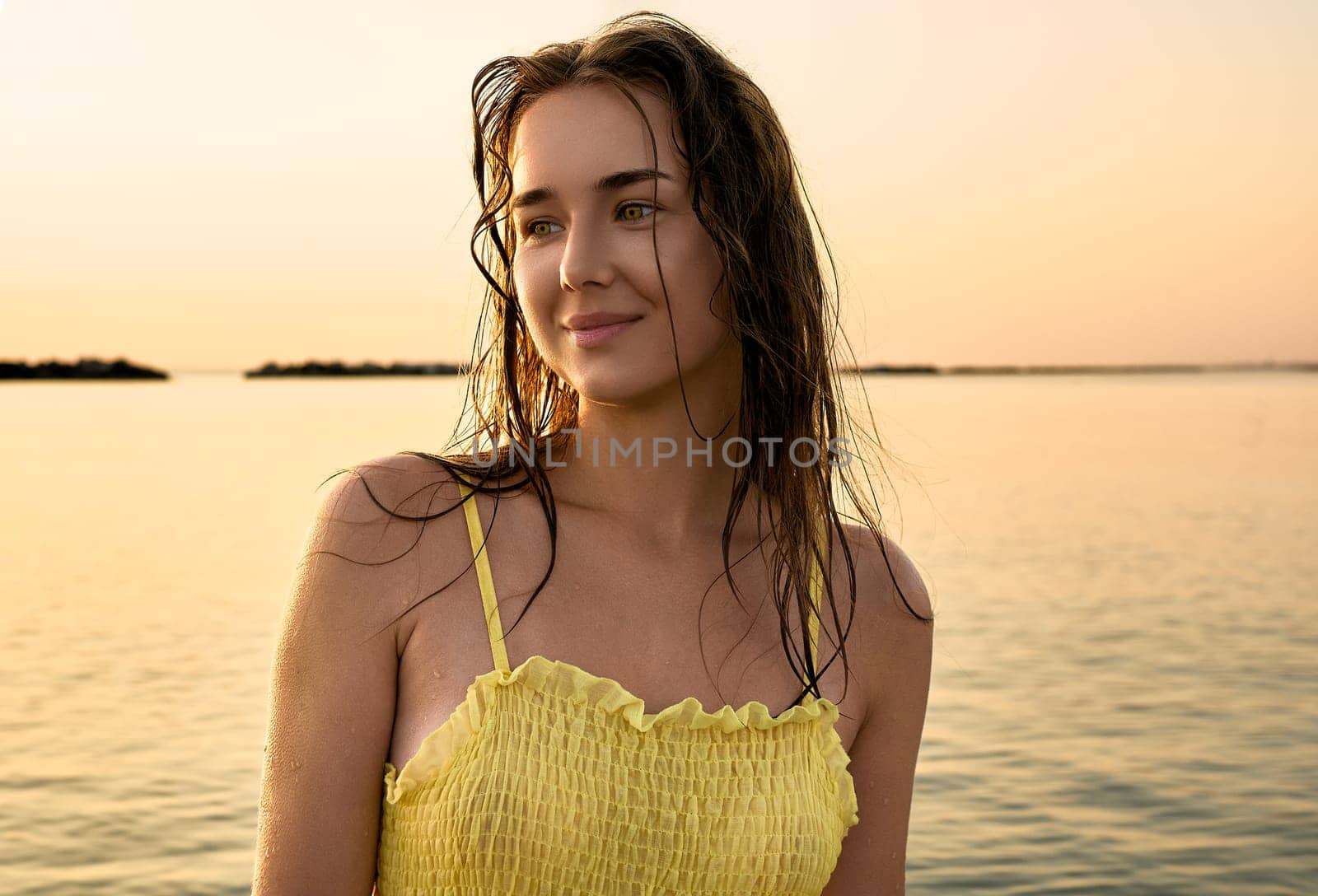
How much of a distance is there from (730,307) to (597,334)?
237 millimetres

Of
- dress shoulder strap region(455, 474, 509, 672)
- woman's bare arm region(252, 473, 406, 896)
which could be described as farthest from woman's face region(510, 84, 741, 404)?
woman's bare arm region(252, 473, 406, 896)

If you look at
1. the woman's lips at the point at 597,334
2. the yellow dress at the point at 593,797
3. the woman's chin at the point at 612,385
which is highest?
the woman's lips at the point at 597,334

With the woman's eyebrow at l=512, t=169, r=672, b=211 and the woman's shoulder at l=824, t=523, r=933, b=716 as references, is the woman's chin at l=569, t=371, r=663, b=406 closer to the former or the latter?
the woman's eyebrow at l=512, t=169, r=672, b=211

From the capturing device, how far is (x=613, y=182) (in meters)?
1.94

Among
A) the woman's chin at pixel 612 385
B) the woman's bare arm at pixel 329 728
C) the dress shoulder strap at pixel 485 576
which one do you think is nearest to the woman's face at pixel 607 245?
the woman's chin at pixel 612 385

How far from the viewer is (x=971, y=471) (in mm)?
19297

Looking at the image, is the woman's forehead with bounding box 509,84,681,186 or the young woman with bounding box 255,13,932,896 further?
the woman's forehead with bounding box 509,84,681,186

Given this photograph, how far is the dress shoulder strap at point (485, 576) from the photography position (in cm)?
191

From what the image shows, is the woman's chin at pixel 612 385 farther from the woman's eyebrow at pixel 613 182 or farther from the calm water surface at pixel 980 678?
the calm water surface at pixel 980 678

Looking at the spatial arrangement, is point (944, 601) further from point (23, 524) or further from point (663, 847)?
point (23, 524)

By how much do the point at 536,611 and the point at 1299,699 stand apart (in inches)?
291

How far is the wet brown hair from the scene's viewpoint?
2.04 metres

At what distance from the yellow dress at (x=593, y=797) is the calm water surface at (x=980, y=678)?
33.5 inches

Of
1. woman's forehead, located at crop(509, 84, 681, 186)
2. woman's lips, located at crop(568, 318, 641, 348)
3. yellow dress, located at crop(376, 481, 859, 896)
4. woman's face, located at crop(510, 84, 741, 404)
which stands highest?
woman's forehead, located at crop(509, 84, 681, 186)
